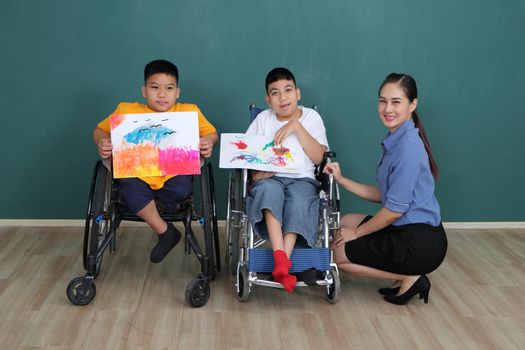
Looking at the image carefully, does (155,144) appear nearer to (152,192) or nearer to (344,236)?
(152,192)

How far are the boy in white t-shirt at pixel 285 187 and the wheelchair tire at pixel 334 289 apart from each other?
153 mm

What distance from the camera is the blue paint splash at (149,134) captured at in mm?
3195

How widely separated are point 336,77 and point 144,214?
4.38 ft

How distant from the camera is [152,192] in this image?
10.7 feet

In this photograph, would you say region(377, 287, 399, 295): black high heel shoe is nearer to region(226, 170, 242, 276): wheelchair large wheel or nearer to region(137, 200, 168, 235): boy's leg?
region(226, 170, 242, 276): wheelchair large wheel

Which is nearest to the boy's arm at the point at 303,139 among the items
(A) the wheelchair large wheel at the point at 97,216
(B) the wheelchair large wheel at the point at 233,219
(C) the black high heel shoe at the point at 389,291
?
(B) the wheelchair large wheel at the point at 233,219

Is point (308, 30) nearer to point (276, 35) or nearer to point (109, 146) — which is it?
point (276, 35)

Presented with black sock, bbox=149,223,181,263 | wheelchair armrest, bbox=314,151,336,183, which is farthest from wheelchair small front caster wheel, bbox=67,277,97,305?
wheelchair armrest, bbox=314,151,336,183

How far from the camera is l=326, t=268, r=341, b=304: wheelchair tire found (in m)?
3.09

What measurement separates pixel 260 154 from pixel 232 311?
0.69 meters

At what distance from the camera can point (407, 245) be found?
3111mm

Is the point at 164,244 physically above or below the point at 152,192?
below

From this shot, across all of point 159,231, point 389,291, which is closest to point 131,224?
point 159,231

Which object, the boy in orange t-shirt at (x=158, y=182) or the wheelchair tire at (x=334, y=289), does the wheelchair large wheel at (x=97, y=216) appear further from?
the wheelchair tire at (x=334, y=289)
